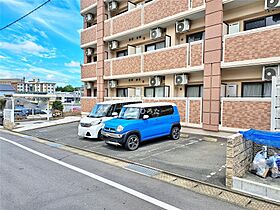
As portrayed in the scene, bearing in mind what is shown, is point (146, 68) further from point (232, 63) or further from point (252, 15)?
point (252, 15)

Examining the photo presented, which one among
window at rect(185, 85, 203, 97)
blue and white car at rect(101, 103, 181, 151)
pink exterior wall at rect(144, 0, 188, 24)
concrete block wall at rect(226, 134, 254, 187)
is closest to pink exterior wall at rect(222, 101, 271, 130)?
window at rect(185, 85, 203, 97)

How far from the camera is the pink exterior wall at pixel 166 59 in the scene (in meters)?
11.0

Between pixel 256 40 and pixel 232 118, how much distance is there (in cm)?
337

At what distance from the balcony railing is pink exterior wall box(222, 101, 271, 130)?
1.90 metres

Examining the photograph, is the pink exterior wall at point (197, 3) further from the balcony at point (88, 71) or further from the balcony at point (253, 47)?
the balcony at point (88, 71)

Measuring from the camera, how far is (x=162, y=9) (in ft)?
39.6

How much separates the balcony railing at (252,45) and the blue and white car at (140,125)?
360 centimetres

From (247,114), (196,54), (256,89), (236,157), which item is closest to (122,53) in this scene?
(196,54)

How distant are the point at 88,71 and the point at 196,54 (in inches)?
425

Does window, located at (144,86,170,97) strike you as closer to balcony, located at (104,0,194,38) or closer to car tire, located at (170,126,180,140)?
car tire, located at (170,126,180,140)

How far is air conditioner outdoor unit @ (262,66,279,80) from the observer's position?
324 inches

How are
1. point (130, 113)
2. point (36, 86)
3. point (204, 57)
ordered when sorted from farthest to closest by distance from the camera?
point (36, 86) → point (204, 57) → point (130, 113)

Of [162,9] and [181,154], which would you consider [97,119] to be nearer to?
[181,154]

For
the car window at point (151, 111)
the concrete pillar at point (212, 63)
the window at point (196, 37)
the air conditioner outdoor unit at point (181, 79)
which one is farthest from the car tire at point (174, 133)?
the window at point (196, 37)
